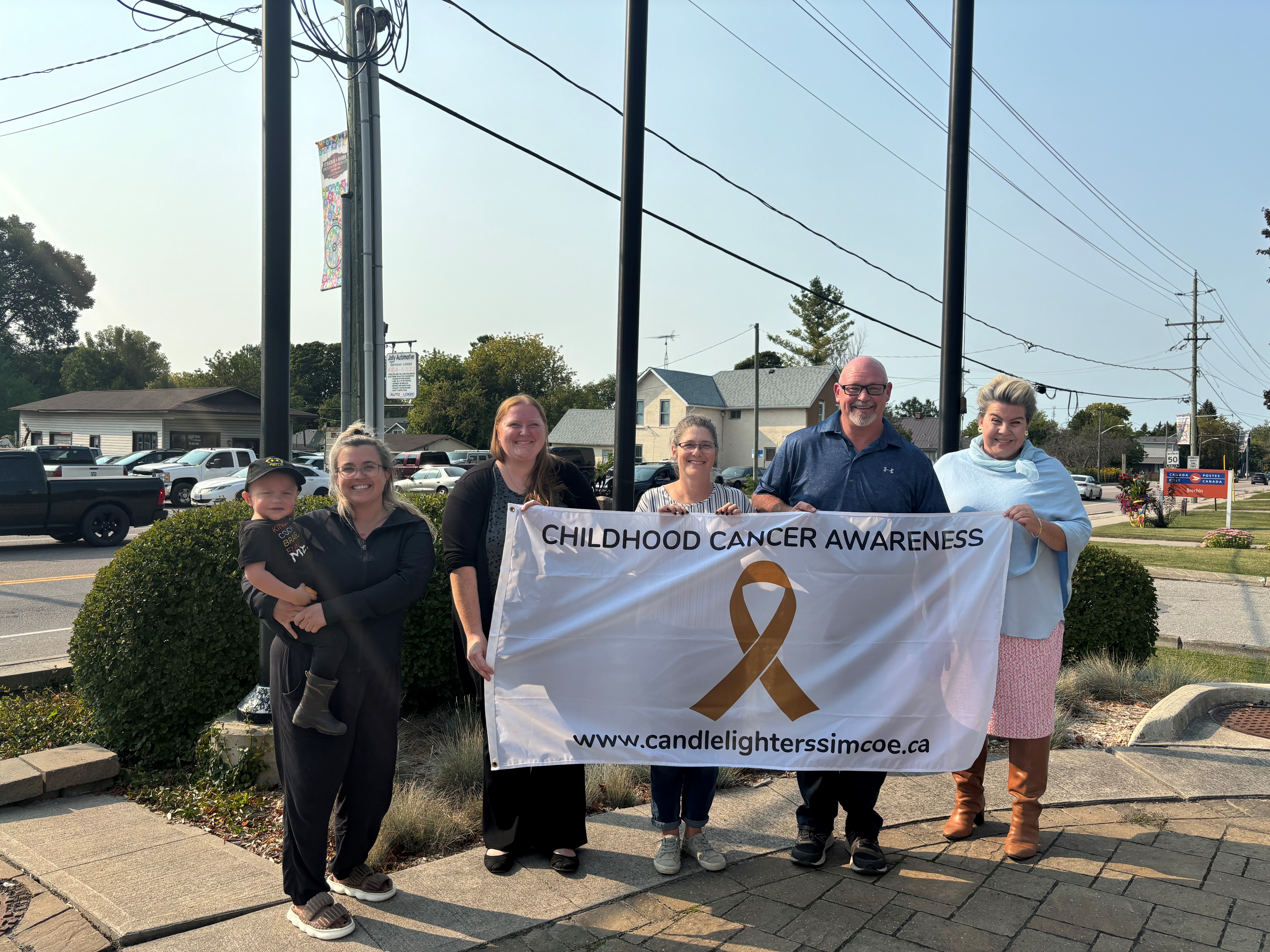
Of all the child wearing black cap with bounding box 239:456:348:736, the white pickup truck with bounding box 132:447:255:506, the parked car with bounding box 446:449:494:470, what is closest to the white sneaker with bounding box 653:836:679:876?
the child wearing black cap with bounding box 239:456:348:736

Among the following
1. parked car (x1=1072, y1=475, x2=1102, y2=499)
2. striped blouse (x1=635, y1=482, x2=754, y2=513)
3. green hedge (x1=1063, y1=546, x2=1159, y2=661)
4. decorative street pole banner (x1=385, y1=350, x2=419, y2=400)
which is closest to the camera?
striped blouse (x1=635, y1=482, x2=754, y2=513)

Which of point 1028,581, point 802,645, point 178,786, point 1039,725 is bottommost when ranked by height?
point 178,786

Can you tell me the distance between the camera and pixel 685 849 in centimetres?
393

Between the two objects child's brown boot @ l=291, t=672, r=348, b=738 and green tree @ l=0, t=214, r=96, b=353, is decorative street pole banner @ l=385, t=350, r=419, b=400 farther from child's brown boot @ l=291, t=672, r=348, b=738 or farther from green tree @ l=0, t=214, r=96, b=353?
green tree @ l=0, t=214, r=96, b=353

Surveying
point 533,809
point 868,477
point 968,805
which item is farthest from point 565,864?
point 868,477

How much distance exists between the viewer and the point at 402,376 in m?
10.8

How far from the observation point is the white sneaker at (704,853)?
3.77 meters

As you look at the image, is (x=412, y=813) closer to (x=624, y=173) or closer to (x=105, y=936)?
(x=105, y=936)

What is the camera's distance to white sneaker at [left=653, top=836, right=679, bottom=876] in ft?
12.3

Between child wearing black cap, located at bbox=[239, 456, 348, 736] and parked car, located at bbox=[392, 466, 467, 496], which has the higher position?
child wearing black cap, located at bbox=[239, 456, 348, 736]

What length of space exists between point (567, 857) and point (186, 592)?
2.56 metres

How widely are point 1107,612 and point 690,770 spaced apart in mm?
4671

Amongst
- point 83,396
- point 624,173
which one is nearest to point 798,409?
point 83,396

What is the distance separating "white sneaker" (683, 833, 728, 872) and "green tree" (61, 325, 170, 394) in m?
89.2
